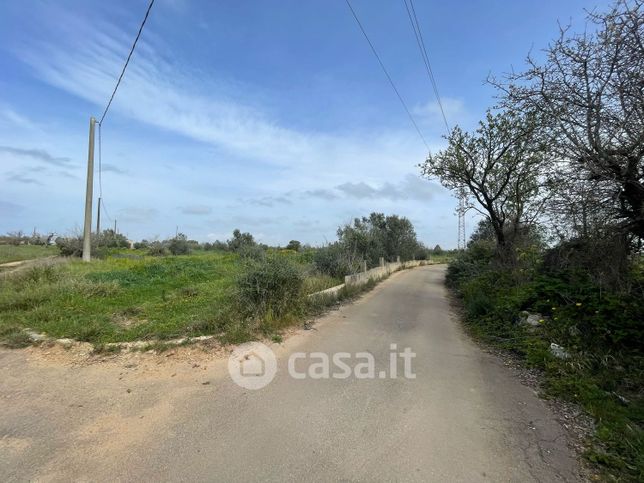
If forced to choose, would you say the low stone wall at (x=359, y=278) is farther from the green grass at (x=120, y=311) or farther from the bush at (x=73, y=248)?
the bush at (x=73, y=248)

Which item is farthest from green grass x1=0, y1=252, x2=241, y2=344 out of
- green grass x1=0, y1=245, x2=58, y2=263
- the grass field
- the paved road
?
green grass x1=0, y1=245, x2=58, y2=263

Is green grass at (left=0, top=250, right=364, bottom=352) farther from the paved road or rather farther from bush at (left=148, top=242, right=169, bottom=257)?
bush at (left=148, top=242, right=169, bottom=257)

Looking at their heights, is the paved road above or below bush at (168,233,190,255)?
below

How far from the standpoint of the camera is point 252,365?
16.8 ft

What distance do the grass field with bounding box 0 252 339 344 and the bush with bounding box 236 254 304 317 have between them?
0.37 metres

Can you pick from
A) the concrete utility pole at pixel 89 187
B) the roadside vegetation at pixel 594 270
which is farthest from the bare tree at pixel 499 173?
the concrete utility pole at pixel 89 187

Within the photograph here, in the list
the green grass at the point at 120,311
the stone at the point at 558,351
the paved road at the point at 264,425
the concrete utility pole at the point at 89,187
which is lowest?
the paved road at the point at 264,425

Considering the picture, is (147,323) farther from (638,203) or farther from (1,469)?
(638,203)

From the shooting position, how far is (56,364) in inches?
199

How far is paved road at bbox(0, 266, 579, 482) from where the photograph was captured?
2.91 m

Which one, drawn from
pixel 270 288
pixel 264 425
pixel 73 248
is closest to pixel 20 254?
pixel 73 248

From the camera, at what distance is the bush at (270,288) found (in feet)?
23.3

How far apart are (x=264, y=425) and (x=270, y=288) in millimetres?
4009

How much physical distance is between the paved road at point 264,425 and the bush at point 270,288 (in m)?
1.72
